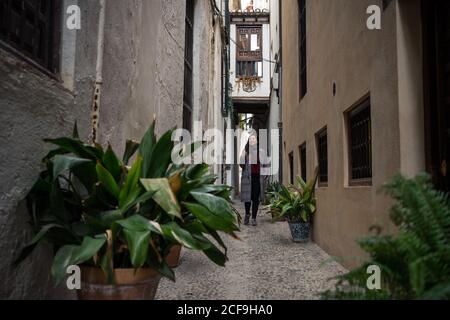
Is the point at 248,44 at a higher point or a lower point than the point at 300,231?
higher

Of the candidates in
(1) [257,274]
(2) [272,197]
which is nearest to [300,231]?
(1) [257,274]

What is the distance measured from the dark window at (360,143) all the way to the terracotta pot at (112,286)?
2.18 meters

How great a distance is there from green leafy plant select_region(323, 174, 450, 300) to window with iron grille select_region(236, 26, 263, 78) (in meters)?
16.3

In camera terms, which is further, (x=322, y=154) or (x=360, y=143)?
(x=322, y=154)

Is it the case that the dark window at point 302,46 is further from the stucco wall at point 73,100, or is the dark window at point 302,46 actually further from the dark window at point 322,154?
the stucco wall at point 73,100

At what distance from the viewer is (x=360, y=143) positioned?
11.3ft

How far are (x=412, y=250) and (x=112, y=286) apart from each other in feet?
4.24

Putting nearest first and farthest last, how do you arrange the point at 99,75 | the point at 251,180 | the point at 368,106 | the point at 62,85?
the point at 62,85 → the point at 99,75 → the point at 368,106 → the point at 251,180

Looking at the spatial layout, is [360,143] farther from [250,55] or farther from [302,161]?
[250,55]

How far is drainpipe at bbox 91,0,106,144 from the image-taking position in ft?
9.05

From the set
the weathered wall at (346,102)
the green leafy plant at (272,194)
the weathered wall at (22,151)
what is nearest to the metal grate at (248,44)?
the green leafy plant at (272,194)

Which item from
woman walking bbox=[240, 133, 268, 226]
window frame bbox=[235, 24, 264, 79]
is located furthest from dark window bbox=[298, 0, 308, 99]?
window frame bbox=[235, 24, 264, 79]

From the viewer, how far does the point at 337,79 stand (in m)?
3.91
